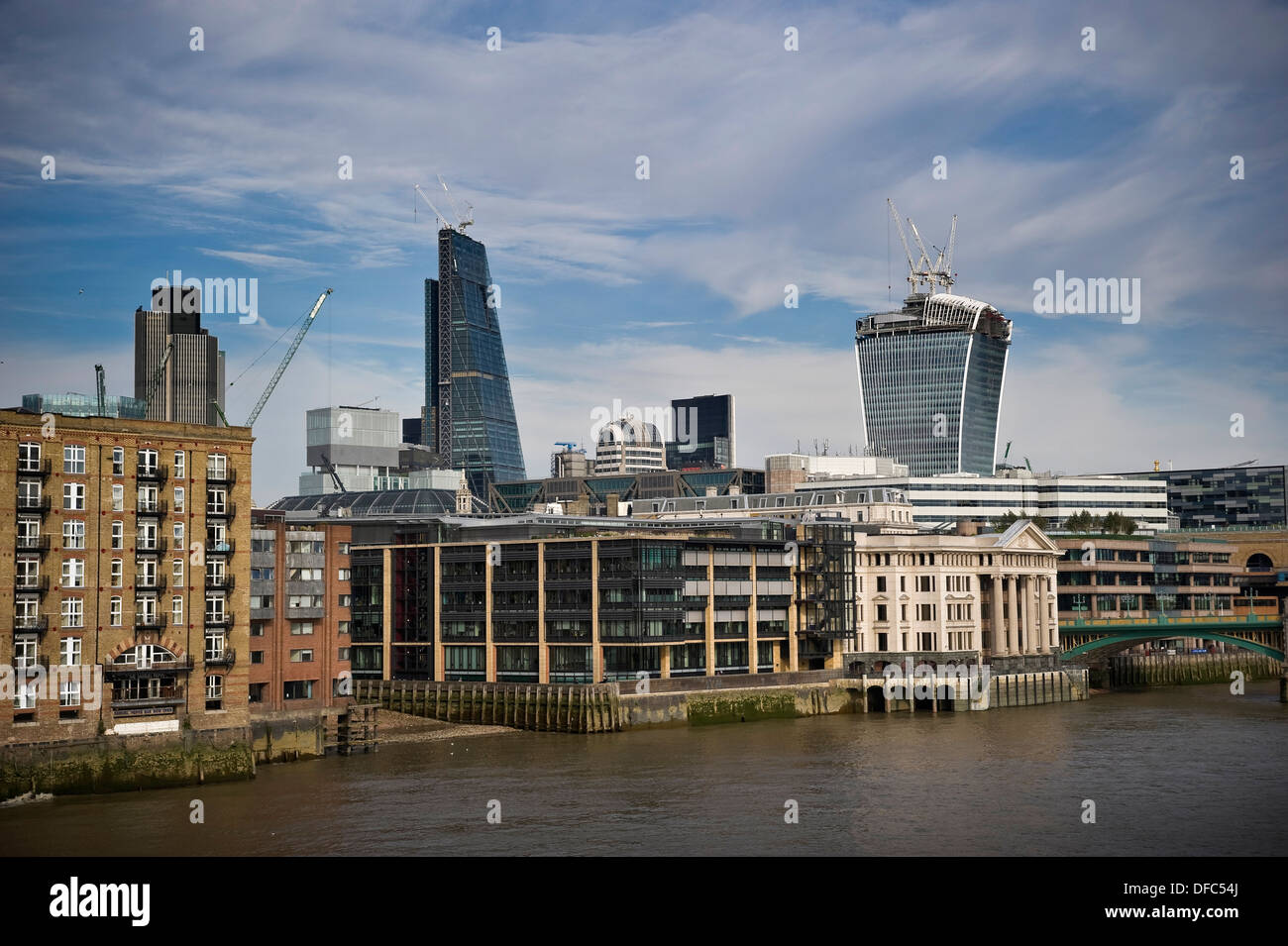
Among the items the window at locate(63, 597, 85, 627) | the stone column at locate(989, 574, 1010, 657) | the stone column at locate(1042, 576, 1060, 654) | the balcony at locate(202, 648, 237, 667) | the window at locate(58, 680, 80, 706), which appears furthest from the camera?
the stone column at locate(1042, 576, 1060, 654)

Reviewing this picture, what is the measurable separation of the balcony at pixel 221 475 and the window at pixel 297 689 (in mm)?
18659

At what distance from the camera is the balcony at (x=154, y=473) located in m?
88.4

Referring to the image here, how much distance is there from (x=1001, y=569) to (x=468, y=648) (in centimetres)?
5727

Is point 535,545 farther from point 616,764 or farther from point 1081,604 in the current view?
point 1081,604

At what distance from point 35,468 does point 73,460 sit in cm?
232

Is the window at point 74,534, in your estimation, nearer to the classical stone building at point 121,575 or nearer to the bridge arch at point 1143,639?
the classical stone building at point 121,575

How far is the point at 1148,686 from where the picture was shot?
560 feet

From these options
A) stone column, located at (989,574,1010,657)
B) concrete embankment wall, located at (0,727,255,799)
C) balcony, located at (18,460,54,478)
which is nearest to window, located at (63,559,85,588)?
balcony, located at (18,460,54,478)

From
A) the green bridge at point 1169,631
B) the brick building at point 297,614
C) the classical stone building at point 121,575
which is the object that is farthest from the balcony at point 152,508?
the green bridge at point 1169,631

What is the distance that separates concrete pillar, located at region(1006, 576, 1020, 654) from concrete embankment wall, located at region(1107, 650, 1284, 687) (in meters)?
21.9

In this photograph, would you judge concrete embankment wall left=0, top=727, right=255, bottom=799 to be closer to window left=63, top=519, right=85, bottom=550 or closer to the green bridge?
window left=63, top=519, right=85, bottom=550

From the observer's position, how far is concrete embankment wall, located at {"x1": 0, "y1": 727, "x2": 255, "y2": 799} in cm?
8019
